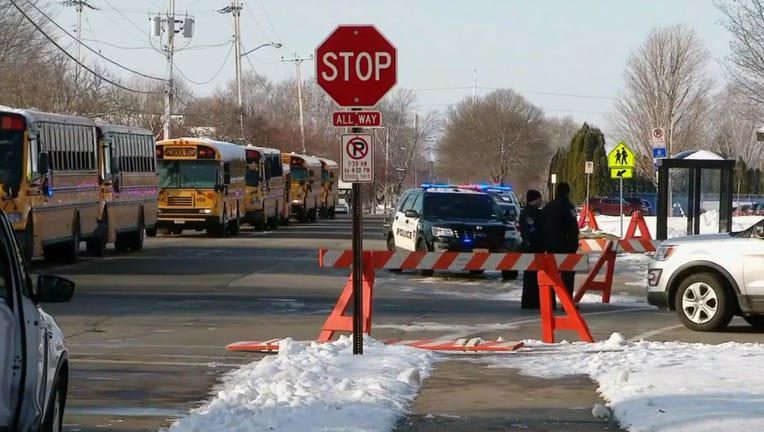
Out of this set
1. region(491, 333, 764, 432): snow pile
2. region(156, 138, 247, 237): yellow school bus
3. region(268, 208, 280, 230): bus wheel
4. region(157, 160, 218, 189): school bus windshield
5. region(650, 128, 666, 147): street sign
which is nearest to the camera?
region(491, 333, 764, 432): snow pile

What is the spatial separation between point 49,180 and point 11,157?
1.28 m

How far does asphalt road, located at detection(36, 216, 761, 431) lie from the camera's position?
34.2 feet

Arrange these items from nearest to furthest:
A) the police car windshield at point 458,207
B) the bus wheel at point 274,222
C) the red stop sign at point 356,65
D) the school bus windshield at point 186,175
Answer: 1. the red stop sign at point 356,65
2. the police car windshield at point 458,207
3. the school bus windshield at point 186,175
4. the bus wheel at point 274,222

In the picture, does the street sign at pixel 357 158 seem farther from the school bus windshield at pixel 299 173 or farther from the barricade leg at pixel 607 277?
the school bus windshield at pixel 299 173

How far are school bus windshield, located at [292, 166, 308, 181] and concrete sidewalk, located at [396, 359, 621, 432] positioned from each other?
49.9 meters

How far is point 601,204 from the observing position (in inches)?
3159

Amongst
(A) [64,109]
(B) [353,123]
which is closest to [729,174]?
(B) [353,123]

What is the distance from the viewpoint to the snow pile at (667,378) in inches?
378

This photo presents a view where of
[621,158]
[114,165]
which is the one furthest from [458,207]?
[621,158]

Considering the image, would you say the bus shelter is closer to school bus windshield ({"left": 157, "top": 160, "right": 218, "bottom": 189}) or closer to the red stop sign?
school bus windshield ({"left": 157, "top": 160, "right": 218, "bottom": 189})

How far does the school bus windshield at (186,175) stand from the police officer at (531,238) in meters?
21.9

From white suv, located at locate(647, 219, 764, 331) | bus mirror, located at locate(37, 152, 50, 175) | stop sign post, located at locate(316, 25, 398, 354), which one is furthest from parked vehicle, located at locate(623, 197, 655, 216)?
stop sign post, located at locate(316, 25, 398, 354)

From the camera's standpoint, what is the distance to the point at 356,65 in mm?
12180

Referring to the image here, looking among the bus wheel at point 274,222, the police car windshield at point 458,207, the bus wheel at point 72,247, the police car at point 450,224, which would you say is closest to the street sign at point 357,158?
the police car at point 450,224
